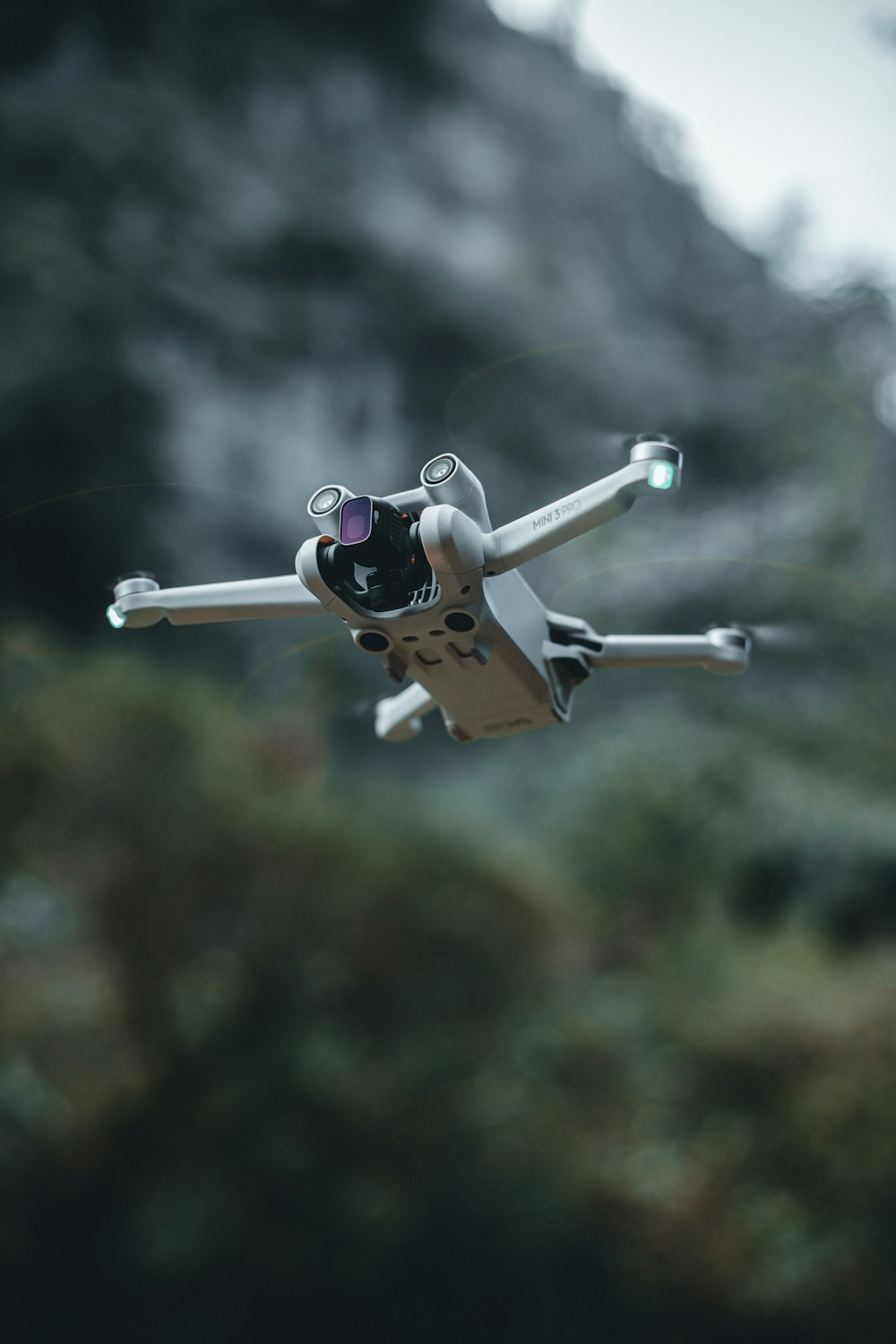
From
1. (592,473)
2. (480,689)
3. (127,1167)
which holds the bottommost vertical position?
(480,689)

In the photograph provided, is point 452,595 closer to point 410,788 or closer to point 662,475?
point 662,475

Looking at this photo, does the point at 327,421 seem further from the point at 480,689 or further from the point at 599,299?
the point at 480,689

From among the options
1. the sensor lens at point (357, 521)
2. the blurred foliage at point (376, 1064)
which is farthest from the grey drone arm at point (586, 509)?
the blurred foliage at point (376, 1064)

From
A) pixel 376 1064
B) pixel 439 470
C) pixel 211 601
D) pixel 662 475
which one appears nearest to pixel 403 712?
pixel 211 601

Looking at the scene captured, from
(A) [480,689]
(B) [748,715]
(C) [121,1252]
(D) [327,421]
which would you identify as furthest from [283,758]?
(A) [480,689]

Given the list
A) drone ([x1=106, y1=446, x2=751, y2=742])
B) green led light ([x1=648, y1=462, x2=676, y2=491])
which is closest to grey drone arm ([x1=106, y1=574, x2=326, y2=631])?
drone ([x1=106, y1=446, x2=751, y2=742])

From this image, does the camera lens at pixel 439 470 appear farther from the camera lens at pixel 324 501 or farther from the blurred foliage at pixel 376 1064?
the blurred foliage at pixel 376 1064

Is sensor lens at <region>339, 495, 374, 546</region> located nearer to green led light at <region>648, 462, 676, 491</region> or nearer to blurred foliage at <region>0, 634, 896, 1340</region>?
green led light at <region>648, 462, 676, 491</region>
